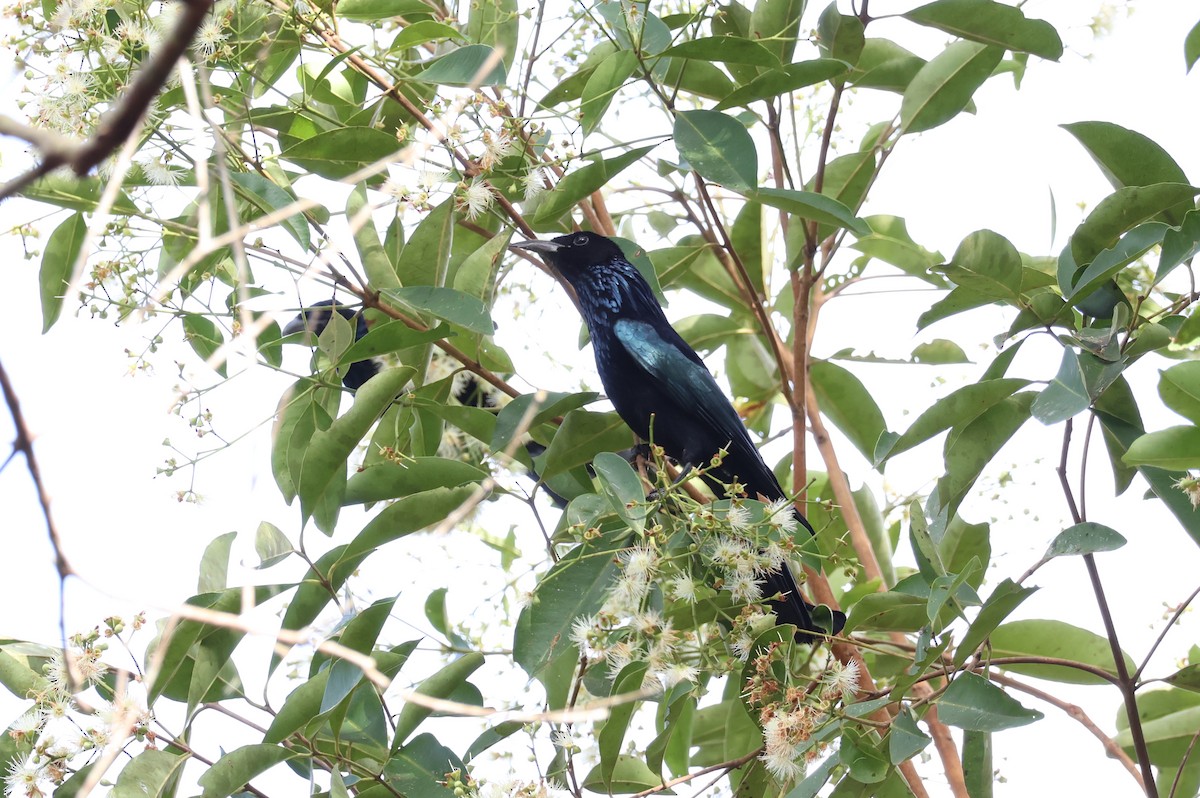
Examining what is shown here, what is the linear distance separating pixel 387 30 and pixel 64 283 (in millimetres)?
1307

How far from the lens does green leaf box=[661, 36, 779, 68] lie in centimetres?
242

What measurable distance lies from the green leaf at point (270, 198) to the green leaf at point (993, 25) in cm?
147

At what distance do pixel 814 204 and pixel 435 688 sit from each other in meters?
1.27

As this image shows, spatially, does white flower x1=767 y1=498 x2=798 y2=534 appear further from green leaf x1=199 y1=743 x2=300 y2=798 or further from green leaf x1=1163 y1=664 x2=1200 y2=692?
green leaf x1=199 y1=743 x2=300 y2=798

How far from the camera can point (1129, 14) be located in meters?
3.08

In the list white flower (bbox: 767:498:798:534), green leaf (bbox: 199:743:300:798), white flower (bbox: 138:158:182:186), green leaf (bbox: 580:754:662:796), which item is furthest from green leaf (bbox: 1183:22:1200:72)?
green leaf (bbox: 199:743:300:798)

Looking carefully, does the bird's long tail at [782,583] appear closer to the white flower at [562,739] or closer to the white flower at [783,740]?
the white flower at [783,740]

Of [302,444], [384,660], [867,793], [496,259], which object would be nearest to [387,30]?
[496,259]

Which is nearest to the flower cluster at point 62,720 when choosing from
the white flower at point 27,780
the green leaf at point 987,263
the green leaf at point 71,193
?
the white flower at point 27,780

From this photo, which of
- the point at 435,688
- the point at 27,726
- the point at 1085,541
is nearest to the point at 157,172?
the point at 27,726

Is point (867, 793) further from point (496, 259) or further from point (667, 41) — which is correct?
point (667, 41)

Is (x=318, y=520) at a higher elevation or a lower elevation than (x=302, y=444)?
lower

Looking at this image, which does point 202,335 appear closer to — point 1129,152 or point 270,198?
point 270,198

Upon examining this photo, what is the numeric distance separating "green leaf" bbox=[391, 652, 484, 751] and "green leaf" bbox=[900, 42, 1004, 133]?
5.26 ft
